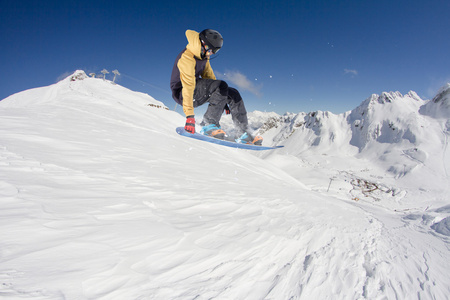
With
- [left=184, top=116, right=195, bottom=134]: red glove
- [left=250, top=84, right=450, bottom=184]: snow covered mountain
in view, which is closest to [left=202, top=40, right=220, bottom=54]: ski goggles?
[left=184, top=116, right=195, bottom=134]: red glove

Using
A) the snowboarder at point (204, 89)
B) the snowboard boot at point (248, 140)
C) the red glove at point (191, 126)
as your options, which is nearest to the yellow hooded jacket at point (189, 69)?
the snowboarder at point (204, 89)

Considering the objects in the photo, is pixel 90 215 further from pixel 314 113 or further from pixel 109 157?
pixel 314 113

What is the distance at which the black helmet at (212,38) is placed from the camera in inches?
168

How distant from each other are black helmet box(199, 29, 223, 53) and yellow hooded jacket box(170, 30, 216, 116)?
15 cm

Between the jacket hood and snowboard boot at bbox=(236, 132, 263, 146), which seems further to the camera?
snowboard boot at bbox=(236, 132, 263, 146)

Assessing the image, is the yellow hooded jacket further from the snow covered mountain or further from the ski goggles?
the snow covered mountain

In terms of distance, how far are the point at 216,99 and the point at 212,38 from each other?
140 centimetres

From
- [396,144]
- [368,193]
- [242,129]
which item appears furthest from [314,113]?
[242,129]

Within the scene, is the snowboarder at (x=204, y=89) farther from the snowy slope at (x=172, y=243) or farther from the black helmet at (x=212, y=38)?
the snowy slope at (x=172, y=243)

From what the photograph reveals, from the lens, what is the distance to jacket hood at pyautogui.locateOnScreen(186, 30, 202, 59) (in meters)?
4.35

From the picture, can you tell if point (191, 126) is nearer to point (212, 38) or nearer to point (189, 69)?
point (189, 69)

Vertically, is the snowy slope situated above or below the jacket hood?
below

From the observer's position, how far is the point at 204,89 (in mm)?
4949

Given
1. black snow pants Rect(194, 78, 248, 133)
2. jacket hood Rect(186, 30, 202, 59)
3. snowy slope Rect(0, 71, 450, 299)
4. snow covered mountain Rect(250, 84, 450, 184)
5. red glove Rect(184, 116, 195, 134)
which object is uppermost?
snow covered mountain Rect(250, 84, 450, 184)
